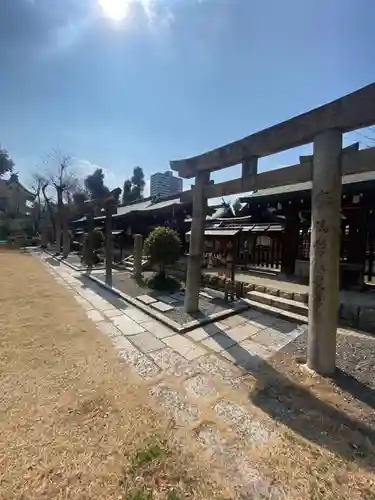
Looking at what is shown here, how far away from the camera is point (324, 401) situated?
285 cm

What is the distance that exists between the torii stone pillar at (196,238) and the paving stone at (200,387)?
2.59 m

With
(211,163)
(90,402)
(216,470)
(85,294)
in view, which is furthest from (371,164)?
(85,294)

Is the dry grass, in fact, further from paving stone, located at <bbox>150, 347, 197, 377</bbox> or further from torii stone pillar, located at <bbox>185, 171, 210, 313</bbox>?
torii stone pillar, located at <bbox>185, 171, 210, 313</bbox>

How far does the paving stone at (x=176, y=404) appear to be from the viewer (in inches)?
100

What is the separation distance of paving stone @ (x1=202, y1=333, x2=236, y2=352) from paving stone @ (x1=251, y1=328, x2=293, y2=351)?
46cm

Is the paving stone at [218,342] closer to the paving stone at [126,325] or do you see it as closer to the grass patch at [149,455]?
the paving stone at [126,325]

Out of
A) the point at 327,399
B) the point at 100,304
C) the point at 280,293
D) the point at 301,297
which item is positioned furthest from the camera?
the point at 100,304

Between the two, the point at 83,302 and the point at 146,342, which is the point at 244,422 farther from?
the point at 83,302

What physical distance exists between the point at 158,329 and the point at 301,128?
13.6ft

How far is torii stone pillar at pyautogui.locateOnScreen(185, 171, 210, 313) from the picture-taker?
18.2 ft

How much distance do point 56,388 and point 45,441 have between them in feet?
2.80

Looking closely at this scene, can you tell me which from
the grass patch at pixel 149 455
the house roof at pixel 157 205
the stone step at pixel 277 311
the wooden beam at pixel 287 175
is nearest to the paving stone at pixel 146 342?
the grass patch at pixel 149 455

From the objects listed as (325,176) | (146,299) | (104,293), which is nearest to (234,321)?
(146,299)

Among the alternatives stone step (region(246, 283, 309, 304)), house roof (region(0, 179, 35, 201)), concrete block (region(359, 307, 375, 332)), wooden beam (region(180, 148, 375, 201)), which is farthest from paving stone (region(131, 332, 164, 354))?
house roof (region(0, 179, 35, 201))
